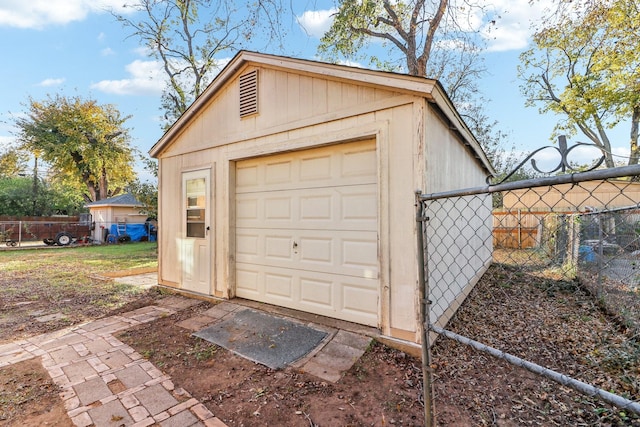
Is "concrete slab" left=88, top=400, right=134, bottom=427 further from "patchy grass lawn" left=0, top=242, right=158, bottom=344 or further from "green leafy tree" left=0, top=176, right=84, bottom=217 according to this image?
"green leafy tree" left=0, top=176, right=84, bottom=217

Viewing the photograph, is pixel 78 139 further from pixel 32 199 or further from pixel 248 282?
pixel 248 282

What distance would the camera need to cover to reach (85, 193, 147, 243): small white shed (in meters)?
17.4

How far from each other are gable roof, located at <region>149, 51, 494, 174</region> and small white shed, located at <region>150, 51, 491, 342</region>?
0.02 meters

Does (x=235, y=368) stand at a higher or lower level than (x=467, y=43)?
lower

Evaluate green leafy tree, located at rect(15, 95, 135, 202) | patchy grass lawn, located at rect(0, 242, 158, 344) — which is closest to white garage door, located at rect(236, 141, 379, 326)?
patchy grass lawn, located at rect(0, 242, 158, 344)

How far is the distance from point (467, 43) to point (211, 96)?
20.2ft

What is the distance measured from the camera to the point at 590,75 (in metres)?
14.4

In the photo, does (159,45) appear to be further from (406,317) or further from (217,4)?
(406,317)

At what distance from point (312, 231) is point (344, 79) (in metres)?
2.01

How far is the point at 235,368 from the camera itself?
308 centimetres

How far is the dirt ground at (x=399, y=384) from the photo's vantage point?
7.73 feet

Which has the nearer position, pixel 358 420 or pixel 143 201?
pixel 358 420

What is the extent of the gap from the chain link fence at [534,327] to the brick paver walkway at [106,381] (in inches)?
80.9

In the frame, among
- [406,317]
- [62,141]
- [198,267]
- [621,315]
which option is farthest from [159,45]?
[621,315]
